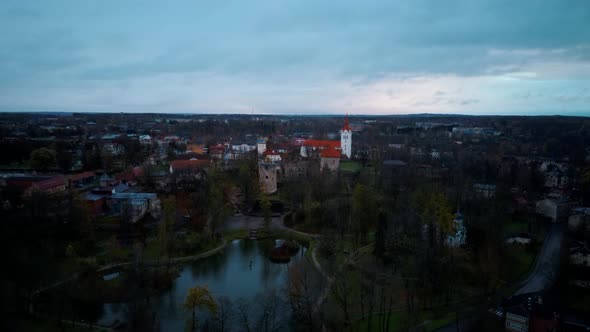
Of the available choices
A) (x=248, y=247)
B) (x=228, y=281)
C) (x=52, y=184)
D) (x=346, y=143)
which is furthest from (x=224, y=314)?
(x=346, y=143)

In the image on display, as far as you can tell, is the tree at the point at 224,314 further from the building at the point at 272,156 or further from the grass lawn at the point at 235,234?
the building at the point at 272,156

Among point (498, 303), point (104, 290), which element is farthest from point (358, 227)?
point (104, 290)

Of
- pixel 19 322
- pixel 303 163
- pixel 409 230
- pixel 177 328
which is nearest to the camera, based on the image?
pixel 19 322

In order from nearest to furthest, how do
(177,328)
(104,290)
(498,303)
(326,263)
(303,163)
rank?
(177,328) < (498,303) < (104,290) < (326,263) < (303,163)

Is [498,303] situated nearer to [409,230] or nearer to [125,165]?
[409,230]

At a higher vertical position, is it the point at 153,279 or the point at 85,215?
the point at 85,215

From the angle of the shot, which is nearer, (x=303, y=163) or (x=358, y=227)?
(x=358, y=227)

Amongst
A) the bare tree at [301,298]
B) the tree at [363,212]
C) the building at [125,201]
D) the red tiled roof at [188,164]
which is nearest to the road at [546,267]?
the tree at [363,212]

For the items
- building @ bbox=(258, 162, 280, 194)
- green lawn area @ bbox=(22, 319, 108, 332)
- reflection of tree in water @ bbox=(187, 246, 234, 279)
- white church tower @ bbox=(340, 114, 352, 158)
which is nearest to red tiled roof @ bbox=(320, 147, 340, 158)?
building @ bbox=(258, 162, 280, 194)
